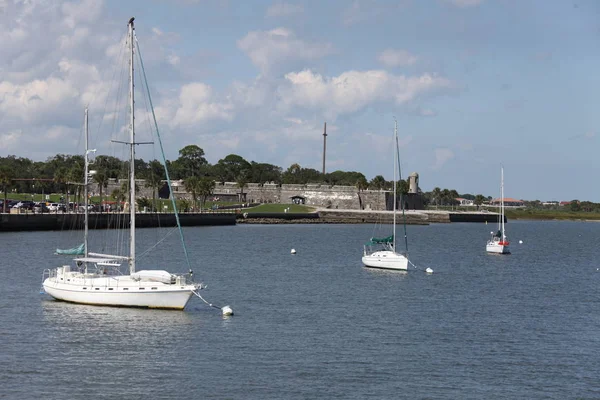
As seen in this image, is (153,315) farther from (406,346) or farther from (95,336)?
(406,346)

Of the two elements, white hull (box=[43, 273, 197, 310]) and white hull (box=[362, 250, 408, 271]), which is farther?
white hull (box=[362, 250, 408, 271])

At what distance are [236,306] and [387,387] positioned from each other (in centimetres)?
1781

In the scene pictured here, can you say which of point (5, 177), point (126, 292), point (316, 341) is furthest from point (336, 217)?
point (316, 341)

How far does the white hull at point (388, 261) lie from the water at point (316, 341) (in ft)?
11.4

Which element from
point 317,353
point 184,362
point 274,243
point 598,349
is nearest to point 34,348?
point 184,362

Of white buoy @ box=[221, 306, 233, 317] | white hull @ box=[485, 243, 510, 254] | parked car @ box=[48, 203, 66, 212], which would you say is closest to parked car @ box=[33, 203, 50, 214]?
parked car @ box=[48, 203, 66, 212]

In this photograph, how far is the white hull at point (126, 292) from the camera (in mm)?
41312

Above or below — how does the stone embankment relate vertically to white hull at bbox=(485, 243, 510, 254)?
above

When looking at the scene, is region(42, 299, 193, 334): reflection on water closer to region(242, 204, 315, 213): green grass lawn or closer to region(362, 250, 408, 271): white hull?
region(362, 250, 408, 271): white hull

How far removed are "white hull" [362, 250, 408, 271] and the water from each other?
348 cm

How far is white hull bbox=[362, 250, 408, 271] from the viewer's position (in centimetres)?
6812

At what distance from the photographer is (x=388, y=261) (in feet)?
225

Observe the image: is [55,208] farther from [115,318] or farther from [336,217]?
[115,318]

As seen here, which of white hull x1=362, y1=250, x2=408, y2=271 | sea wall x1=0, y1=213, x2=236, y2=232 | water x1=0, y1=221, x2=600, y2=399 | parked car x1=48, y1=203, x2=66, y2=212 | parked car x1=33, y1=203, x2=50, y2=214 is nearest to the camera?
water x1=0, y1=221, x2=600, y2=399
